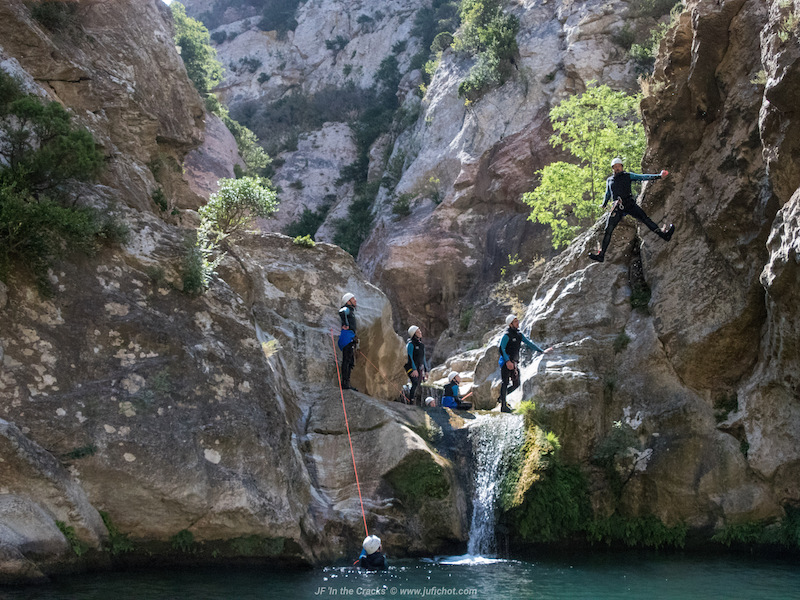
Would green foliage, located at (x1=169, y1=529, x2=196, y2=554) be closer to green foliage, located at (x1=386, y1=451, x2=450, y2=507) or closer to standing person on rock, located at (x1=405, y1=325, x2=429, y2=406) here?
green foliage, located at (x1=386, y1=451, x2=450, y2=507)

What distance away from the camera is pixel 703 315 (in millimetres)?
14391

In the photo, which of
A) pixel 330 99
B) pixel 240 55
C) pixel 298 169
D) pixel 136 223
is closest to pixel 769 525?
pixel 136 223

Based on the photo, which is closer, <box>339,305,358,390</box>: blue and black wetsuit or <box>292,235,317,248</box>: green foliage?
<box>339,305,358,390</box>: blue and black wetsuit

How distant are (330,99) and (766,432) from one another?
47.4 meters

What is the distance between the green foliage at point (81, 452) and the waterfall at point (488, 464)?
6607 millimetres

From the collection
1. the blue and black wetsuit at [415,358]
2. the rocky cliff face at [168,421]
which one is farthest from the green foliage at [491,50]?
the rocky cliff face at [168,421]

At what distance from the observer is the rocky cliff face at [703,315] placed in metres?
12.9

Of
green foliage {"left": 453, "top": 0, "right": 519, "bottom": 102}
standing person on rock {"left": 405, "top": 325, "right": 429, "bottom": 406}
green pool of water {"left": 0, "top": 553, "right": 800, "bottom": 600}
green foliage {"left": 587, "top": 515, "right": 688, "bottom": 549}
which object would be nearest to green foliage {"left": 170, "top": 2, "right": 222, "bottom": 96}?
green foliage {"left": 453, "top": 0, "right": 519, "bottom": 102}

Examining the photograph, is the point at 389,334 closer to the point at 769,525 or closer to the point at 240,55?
the point at 769,525

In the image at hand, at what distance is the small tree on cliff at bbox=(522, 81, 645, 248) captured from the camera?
23.0m

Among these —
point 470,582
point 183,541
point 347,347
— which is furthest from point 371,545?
point 347,347

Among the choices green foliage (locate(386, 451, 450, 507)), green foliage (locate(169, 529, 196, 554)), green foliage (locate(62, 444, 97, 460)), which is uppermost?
green foliage (locate(62, 444, 97, 460))

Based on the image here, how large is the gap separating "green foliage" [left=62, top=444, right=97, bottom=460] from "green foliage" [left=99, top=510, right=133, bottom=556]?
82 centimetres

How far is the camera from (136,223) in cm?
1321
